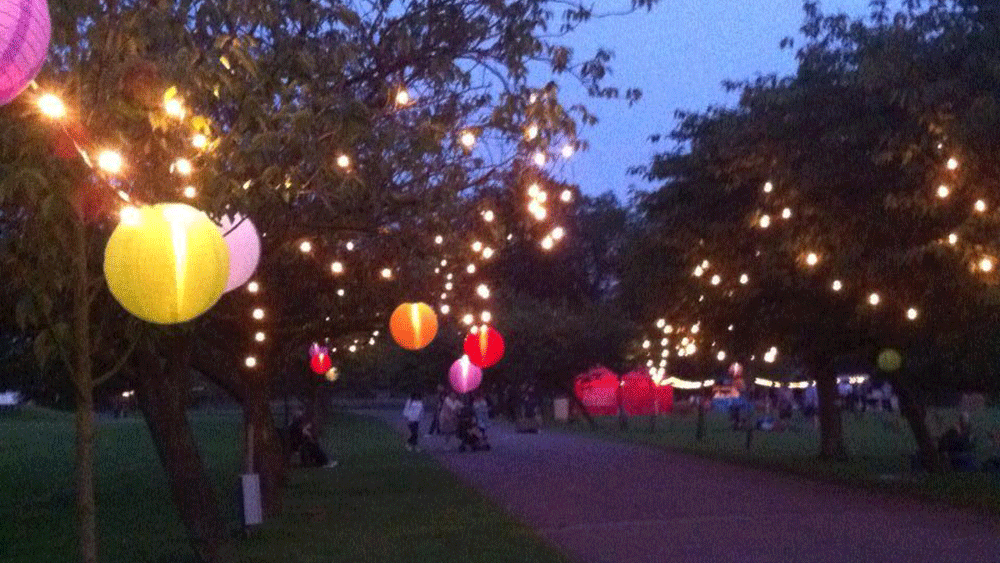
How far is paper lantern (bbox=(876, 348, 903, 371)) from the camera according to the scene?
2400 centimetres

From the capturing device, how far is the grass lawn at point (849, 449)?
22188mm

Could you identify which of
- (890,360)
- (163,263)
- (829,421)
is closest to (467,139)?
(163,263)

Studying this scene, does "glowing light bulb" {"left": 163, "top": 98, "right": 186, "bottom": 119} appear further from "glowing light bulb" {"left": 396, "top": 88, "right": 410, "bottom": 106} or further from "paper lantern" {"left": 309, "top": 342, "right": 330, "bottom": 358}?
"paper lantern" {"left": 309, "top": 342, "right": 330, "bottom": 358}

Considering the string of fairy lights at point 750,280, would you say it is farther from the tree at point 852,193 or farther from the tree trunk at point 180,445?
the tree trunk at point 180,445

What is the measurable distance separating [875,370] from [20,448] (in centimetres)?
2773

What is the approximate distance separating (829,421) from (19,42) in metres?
26.0

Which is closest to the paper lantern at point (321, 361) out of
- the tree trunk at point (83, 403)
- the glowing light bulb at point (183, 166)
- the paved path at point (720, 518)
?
the paved path at point (720, 518)

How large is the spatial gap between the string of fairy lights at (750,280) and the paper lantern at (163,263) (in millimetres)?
11608

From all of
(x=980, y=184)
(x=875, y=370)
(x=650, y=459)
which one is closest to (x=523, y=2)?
(x=980, y=184)

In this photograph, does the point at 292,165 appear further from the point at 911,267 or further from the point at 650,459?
the point at 650,459

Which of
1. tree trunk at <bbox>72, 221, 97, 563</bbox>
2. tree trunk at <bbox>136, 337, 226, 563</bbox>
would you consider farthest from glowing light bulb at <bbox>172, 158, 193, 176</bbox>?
tree trunk at <bbox>136, 337, 226, 563</bbox>

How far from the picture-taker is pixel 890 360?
79.9ft

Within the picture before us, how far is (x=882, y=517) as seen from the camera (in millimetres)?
17672

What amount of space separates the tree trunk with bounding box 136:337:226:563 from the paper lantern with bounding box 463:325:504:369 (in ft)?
16.0
